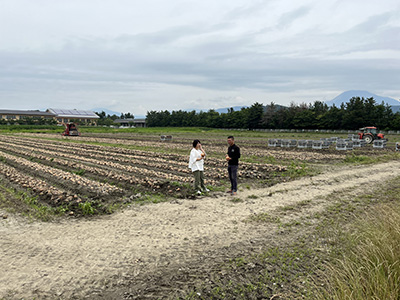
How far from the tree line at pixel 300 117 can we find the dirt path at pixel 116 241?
61556mm

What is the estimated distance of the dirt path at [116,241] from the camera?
504 cm

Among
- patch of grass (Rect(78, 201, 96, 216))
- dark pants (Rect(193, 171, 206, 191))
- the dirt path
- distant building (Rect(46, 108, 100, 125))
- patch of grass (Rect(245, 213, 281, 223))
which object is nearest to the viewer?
the dirt path

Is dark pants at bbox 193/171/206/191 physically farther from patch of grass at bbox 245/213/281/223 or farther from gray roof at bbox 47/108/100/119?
gray roof at bbox 47/108/100/119

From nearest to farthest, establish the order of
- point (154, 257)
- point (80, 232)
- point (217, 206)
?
point (154, 257)
point (80, 232)
point (217, 206)

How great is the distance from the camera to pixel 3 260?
5.74 metres

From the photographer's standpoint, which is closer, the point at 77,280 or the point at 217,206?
the point at 77,280

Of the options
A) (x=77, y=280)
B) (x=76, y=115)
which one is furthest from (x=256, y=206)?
(x=76, y=115)

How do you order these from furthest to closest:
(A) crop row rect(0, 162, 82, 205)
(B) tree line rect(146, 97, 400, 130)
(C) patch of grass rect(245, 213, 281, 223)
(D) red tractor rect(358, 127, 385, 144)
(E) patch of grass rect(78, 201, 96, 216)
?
(B) tree line rect(146, 97, 400, 130), (D) red tractor rect(358, 127, 385, 144), (A) crop row rect(0, 162, 82, 205), (E) patch of grass rect(78, 201, 96, 216), (C) patch of grass rect(245, 213, 281, 223)

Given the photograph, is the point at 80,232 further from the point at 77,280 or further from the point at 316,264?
the point at 316,264

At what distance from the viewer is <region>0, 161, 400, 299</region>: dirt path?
5.04 m

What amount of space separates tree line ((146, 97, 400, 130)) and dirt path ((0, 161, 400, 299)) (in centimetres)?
6156

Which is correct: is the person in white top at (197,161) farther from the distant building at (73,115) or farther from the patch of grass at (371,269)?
the distant building at (73,115)

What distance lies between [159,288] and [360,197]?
→ 855cm

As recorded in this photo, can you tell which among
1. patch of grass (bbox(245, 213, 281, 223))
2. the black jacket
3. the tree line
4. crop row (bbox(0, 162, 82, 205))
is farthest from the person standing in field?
the tree line
